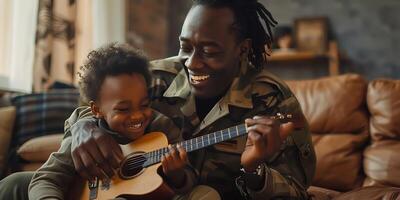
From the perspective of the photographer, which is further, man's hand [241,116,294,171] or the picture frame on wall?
the picture frame on wall

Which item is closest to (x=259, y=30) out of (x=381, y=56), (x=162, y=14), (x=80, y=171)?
(x=80, y=171)

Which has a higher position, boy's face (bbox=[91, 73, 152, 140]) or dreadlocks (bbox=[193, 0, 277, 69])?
dreadlocks (bbox=[193, 0, 277, 69])

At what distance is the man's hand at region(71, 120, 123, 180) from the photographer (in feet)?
3.99

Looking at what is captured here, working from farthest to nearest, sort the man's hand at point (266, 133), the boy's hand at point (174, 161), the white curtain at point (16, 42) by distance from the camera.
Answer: the white curtain at point (16, 42), the boy's hand at point (174, 161), the man's hand at point (266, 133)

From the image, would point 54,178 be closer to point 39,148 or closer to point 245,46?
point 245,46

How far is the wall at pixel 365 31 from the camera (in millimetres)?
3391

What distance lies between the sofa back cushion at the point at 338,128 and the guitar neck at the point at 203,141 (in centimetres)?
95

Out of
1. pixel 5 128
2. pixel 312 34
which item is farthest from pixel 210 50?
pixel 312 34

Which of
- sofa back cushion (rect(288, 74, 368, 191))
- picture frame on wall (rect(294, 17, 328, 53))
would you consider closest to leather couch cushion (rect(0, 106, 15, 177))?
sofa back cushion (rect(288, 74, 368, 191))

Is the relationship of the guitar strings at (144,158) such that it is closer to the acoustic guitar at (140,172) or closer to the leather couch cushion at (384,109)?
the acoustic guitar at (140,172)

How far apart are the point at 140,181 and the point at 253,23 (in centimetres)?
57

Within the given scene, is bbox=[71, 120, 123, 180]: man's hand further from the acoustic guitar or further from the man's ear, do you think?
the man's ear

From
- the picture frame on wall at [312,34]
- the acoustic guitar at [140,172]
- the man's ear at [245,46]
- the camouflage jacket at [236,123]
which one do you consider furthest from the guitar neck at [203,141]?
the picture frame on wall at [312,34]

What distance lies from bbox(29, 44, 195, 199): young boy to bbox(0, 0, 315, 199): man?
38mm
